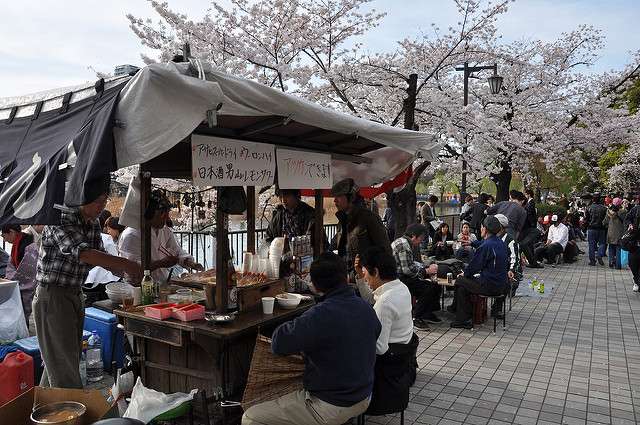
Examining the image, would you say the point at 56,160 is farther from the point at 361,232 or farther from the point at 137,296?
the point at 361,232

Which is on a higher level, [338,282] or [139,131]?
[139,131]

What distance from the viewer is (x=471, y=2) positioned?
42.3ft

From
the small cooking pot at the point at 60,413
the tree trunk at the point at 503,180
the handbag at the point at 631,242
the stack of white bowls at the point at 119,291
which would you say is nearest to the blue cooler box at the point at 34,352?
the stack of white bowls at the point at 119,291

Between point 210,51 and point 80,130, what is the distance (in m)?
9.13

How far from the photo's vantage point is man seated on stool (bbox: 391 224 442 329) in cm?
722

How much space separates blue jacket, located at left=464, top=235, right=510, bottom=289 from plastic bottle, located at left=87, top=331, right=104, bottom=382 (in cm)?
530

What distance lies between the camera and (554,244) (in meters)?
14.6

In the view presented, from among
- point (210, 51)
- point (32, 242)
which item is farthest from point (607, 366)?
point (210, 51)

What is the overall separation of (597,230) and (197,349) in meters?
14.5

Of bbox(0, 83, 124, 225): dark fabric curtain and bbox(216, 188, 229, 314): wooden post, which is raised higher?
bbox(0, 83, 124, 225): dark fabric curtain

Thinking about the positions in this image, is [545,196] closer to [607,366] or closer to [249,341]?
[607,366]

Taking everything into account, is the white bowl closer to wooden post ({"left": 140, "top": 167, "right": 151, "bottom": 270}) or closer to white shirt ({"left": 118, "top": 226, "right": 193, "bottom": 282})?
wooden post ({"left": 140, "top": 167, "right": 151, "bottom": 270})

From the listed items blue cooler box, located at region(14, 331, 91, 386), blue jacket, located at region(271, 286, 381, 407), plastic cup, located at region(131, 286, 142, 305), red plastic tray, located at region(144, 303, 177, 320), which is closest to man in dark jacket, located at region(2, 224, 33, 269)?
blue cooler box, located at region(14, 331, 91, 386)

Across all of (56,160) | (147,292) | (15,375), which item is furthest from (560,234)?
(56,160)
